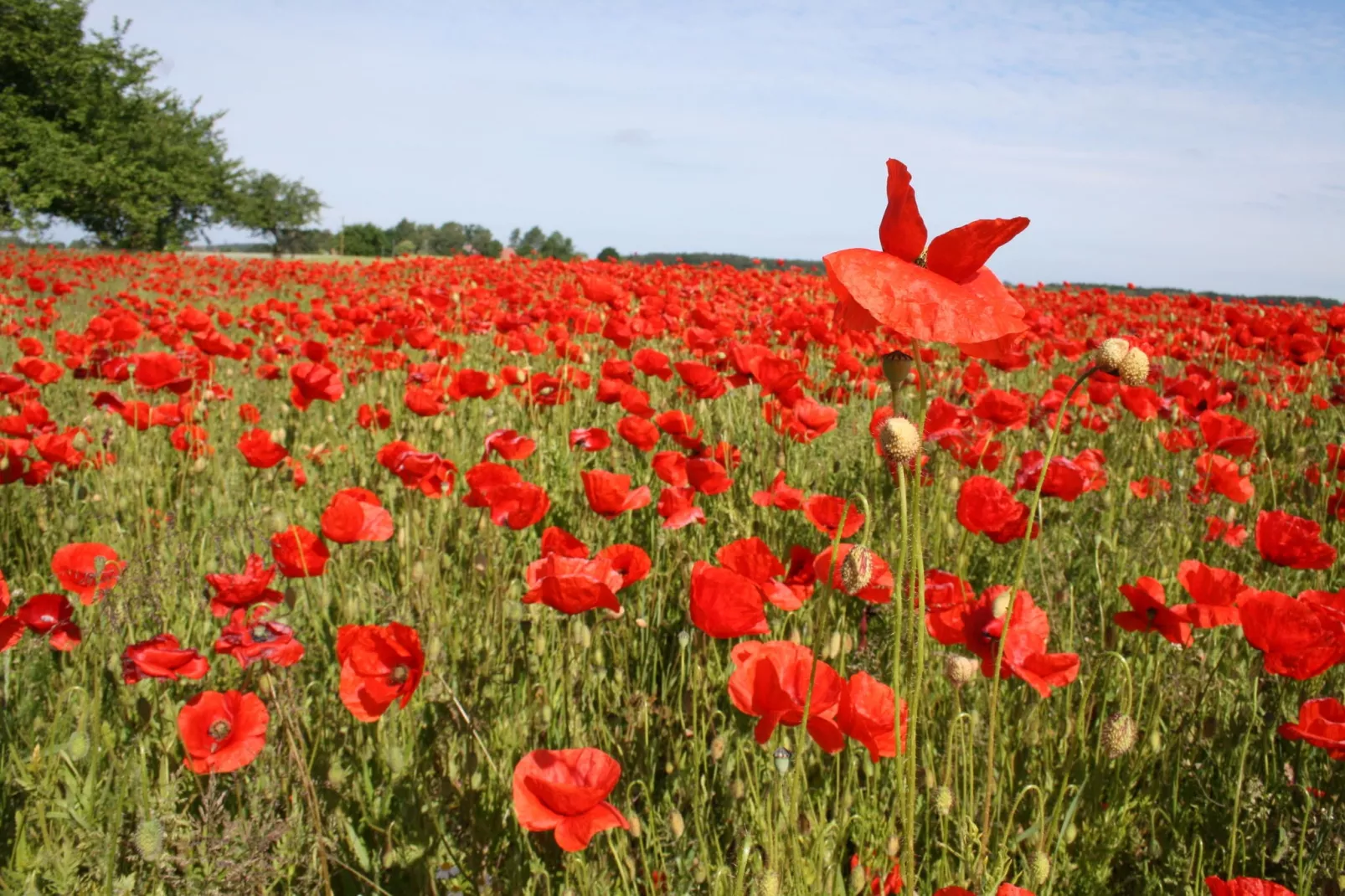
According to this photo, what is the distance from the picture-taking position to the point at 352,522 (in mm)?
1798

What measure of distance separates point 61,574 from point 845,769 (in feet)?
5.14

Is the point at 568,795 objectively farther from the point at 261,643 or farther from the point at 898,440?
the point at 261,643

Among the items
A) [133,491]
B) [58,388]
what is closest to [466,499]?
[133,491]

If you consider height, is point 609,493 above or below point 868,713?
above

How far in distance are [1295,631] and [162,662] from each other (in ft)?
5.88

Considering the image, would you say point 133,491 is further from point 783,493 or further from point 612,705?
point 783,493

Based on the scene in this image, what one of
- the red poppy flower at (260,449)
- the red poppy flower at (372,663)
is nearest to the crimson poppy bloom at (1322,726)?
the red poppy flower at (372,663)

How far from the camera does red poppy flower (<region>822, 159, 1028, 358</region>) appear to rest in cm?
84

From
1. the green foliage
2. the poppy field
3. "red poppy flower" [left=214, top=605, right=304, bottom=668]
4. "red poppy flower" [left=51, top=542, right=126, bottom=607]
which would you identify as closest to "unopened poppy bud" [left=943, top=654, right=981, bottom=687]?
the poppy field

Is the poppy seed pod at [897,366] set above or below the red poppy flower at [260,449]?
above

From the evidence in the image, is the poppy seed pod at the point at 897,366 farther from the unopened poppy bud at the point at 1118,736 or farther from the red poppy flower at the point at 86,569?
the red poppy flower at the point at 86,569

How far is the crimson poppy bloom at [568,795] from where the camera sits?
1003 millimetres

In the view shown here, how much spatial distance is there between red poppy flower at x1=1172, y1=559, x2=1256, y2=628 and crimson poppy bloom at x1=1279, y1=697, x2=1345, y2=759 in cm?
20

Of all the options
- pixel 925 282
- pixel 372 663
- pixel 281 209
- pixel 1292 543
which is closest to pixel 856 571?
pixel 925 282
